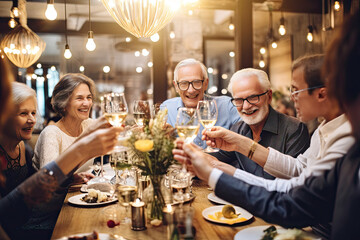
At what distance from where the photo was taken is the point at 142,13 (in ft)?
6.82

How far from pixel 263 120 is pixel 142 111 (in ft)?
3.73

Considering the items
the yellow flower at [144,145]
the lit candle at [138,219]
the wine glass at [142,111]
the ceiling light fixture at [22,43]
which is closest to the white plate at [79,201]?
the lit candle at [138,219]

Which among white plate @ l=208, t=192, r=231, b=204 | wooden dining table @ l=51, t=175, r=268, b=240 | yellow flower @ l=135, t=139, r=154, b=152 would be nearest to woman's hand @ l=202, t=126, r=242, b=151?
white plate @ l=208, t=192, r=231, b=204

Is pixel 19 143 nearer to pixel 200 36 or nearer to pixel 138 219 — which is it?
pixel 138 219

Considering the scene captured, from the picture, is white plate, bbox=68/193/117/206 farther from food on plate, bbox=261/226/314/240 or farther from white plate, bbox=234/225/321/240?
food on plate, bbox=261/226/314/240

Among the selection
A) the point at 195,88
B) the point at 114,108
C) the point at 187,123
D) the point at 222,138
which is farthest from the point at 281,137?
the point at 114,108

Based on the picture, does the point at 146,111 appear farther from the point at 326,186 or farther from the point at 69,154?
the point at 326,186

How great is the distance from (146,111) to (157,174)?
35cm

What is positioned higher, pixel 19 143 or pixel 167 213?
pixel 19 143

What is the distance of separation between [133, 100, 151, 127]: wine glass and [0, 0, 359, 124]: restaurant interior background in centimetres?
157

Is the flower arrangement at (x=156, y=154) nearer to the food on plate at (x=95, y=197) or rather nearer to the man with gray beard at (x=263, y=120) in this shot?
the food on plate at (x=95, y=197)

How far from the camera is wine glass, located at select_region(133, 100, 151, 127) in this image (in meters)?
1.61

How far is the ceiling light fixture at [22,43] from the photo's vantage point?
134 inches

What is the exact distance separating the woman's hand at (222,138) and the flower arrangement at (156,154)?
0.48m
